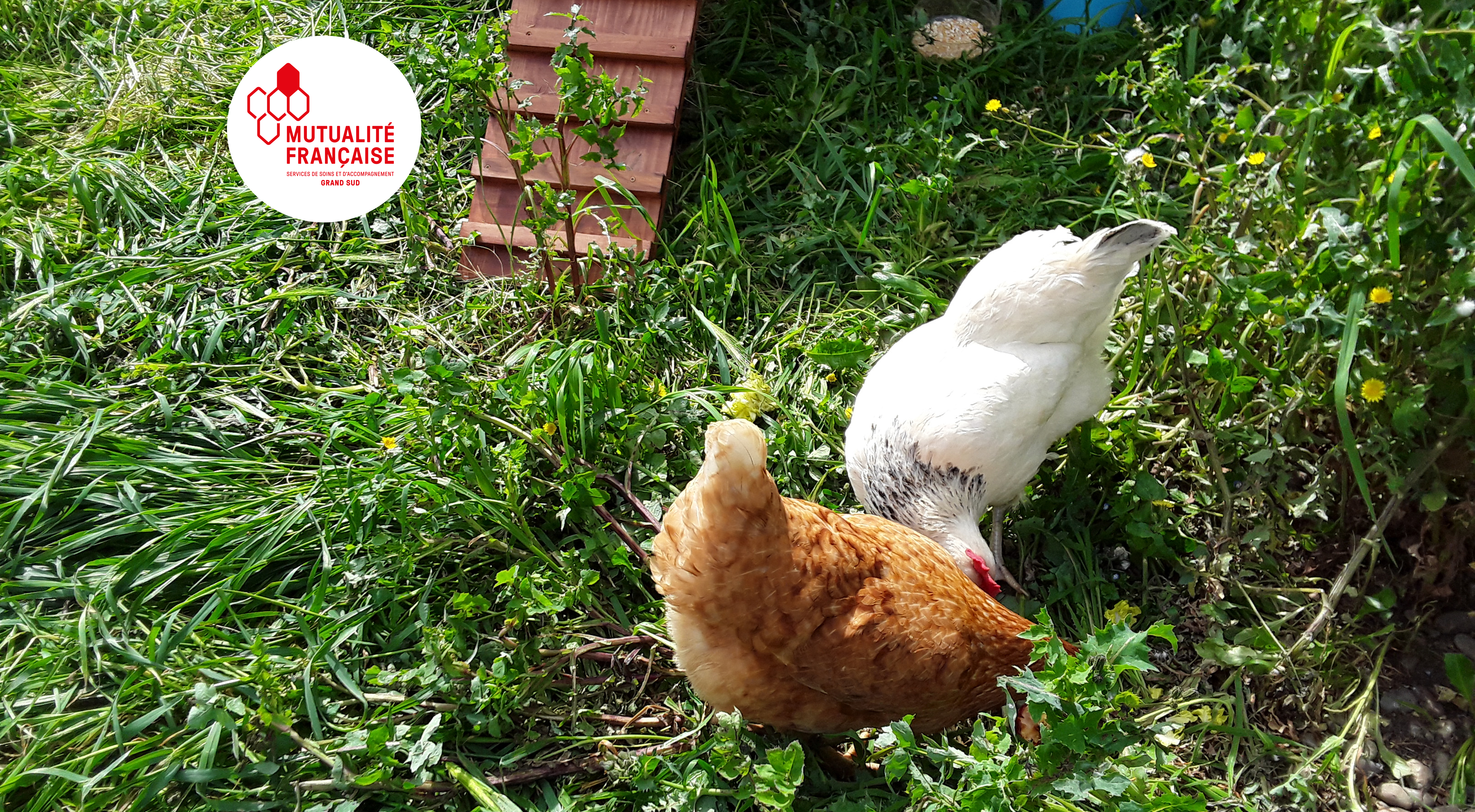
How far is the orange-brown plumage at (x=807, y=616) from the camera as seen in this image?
1.86 m

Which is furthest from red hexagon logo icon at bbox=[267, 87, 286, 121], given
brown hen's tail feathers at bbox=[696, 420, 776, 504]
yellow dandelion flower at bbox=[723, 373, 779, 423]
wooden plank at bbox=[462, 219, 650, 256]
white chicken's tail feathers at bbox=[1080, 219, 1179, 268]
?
white chicken's tail feathers at bbox=[1080, 219, 1179, 268]

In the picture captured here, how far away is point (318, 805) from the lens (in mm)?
2102

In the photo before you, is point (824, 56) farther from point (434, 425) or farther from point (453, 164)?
point (434, 425)

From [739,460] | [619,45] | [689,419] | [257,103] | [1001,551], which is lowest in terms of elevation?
[1001,551]

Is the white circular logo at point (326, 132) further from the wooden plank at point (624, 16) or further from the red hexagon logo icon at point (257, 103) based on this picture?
the wooden plank at point (624, 16)

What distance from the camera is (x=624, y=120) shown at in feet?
11.4

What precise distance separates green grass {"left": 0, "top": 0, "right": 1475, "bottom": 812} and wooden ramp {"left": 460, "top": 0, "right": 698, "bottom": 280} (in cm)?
20

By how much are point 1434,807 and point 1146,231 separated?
5.65 feet

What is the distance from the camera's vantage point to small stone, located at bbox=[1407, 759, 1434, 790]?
2.22m

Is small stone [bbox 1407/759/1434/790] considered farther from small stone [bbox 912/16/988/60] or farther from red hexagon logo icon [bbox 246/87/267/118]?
red hexagon logo icon [bbox 246/87/267/118]

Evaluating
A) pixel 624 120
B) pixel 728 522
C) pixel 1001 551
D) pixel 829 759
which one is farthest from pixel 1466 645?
pixel 624 120

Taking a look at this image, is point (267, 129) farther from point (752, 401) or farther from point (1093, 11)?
point (1093, 11)

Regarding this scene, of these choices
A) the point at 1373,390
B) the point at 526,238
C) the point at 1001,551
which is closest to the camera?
the point at 1373,390

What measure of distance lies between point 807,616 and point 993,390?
3.16 ft
